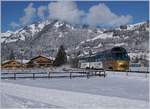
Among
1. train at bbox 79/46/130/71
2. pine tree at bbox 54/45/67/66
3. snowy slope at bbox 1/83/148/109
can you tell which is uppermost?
pine tree at bbox 54/45/67/66

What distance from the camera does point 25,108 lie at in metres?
15.0

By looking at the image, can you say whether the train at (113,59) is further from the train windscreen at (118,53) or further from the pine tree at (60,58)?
the pine tree at (60,58)

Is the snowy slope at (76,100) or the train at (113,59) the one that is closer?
the snowy slope at (76,100)

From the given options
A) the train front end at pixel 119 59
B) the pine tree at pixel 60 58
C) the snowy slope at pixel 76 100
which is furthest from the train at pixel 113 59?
the pine tree at pixel 60 58

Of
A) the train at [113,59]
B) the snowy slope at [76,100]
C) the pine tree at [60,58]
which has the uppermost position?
the pine tree at [60,58]

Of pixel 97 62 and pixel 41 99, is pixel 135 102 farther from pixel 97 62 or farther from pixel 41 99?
pixel 97 62

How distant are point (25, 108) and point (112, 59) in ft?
121

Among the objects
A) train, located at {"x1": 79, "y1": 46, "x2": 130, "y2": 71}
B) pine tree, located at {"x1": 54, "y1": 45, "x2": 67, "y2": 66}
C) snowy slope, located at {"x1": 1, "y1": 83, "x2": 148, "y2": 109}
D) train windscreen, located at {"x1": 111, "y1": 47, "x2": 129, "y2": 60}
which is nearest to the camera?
snowy slope, located at {"x1": 1, "y1": 83, "x2": 148, "y2": 109}

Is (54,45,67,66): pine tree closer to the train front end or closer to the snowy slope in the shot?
the train front end

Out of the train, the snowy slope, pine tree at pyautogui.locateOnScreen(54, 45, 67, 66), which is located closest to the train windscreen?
the train

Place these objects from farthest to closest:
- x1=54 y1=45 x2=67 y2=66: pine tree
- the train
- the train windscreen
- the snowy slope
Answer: x1=54 y1=45 x2=67 y2=66: pine tree
the train
the train windscreen
the snowy slope

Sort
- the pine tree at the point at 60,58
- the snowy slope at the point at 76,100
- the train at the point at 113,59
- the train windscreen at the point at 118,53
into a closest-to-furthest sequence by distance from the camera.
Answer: the snowy slope at the point at 76,100, the train windscreen at the point at 118,53, the train at the point at 113,59, the pine tree at the point at 60,58

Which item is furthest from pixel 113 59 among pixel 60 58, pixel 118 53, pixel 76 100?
pixel 60 58

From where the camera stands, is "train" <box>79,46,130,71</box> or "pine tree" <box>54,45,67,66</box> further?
"pine tree" <box>54,45,67,66</box>
